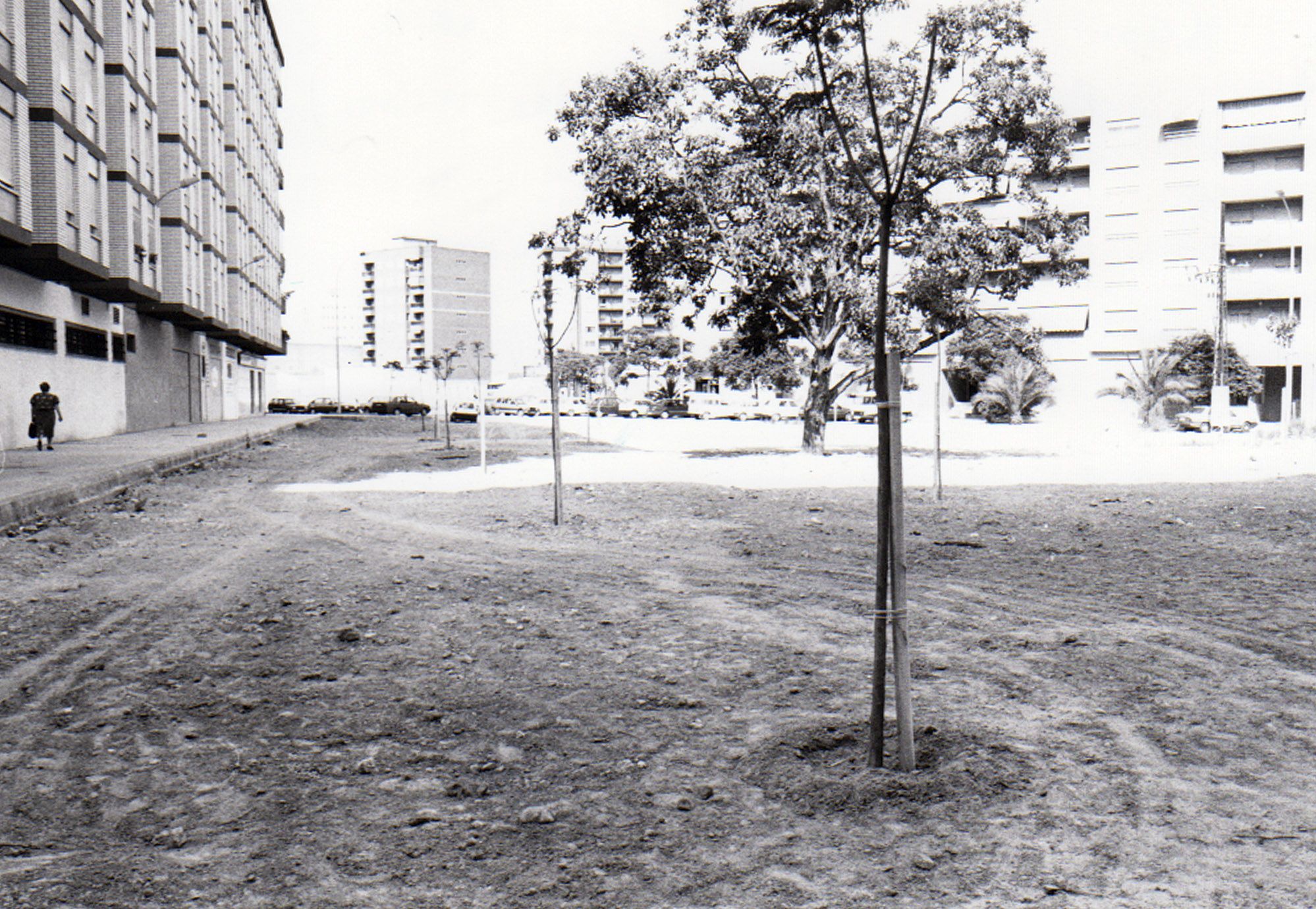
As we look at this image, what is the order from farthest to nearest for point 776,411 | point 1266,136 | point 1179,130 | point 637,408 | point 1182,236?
1. point 637,408
2. point 776,411
3. point 1182,236
4. point 1179,130
5. point 1266,136

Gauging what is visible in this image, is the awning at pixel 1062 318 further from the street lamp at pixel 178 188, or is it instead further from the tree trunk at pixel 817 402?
the street lamp at pixel 178 188

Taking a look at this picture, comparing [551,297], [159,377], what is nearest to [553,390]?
[551,297]

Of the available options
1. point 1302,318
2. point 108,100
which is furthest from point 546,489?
point 1302,318

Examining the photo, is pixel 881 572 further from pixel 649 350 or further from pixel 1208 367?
pixel 649 350

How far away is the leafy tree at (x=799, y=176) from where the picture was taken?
1955cm

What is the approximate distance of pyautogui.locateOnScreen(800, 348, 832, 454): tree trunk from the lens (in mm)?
21734

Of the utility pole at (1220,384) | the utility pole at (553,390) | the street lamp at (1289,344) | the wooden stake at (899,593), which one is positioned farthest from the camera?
the utility pole at (1220,384)

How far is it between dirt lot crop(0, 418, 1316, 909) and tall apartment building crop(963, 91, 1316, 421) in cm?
5199

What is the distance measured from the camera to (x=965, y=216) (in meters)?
20.7

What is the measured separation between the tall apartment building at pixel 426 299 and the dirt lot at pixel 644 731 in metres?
130

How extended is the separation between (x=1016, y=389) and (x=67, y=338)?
135ft

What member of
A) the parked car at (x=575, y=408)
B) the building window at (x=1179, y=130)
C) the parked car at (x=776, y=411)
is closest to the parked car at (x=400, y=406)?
the parked car at (x=575, y=408)

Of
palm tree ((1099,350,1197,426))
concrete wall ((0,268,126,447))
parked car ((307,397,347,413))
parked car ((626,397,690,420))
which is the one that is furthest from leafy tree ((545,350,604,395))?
concrete wall ((0,268,126,447))

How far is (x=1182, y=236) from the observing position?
5775 centimetres
